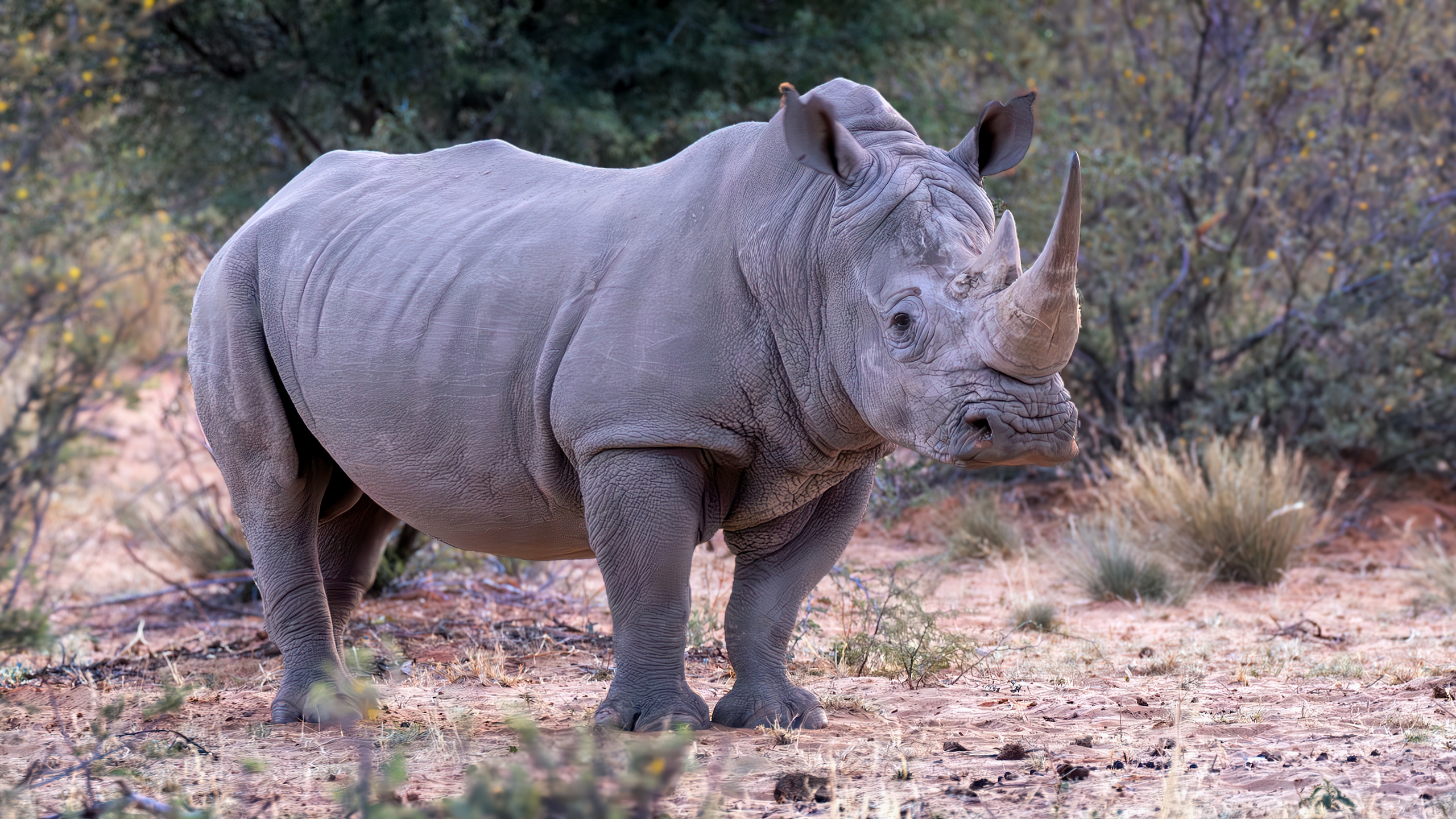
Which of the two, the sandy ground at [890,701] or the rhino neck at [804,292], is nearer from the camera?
the sandy ground at [890,701]

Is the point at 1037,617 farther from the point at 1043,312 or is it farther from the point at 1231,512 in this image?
the point at 1043,312

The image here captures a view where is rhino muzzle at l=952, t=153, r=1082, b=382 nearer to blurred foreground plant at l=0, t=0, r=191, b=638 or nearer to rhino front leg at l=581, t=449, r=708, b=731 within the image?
rhino front leg at l=581, t=449, r=708, b=731

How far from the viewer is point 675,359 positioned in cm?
381

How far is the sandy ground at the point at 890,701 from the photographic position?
3.36m

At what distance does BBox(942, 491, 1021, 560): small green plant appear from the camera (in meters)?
8.86

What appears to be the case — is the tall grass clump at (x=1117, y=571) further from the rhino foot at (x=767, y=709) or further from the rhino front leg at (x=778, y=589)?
the rhino foot at (x=767, y=709)

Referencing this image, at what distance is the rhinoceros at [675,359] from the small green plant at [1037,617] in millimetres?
2308

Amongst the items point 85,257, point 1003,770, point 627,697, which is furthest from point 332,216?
point 85,257

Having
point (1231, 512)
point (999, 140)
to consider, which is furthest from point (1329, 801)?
point (1231, 512)

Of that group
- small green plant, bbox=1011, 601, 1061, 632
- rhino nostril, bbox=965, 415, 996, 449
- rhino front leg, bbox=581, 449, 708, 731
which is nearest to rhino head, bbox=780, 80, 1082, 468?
→ rhino nostril, bbox=965, 415, 996, 449

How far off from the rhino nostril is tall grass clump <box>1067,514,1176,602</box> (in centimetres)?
419

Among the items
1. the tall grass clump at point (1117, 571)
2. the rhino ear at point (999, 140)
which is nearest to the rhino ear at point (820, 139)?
the rhino ear at point (999, 140)

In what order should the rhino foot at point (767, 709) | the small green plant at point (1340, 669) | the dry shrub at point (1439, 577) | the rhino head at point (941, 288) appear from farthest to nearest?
1. the dry shrub at point (1439, 577)
2. the small green plant at point (1340, 669)
3. the rhino foot at point (767, 709)
4. the rhino head at point (941, 288)

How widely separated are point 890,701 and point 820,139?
6.31 ft
